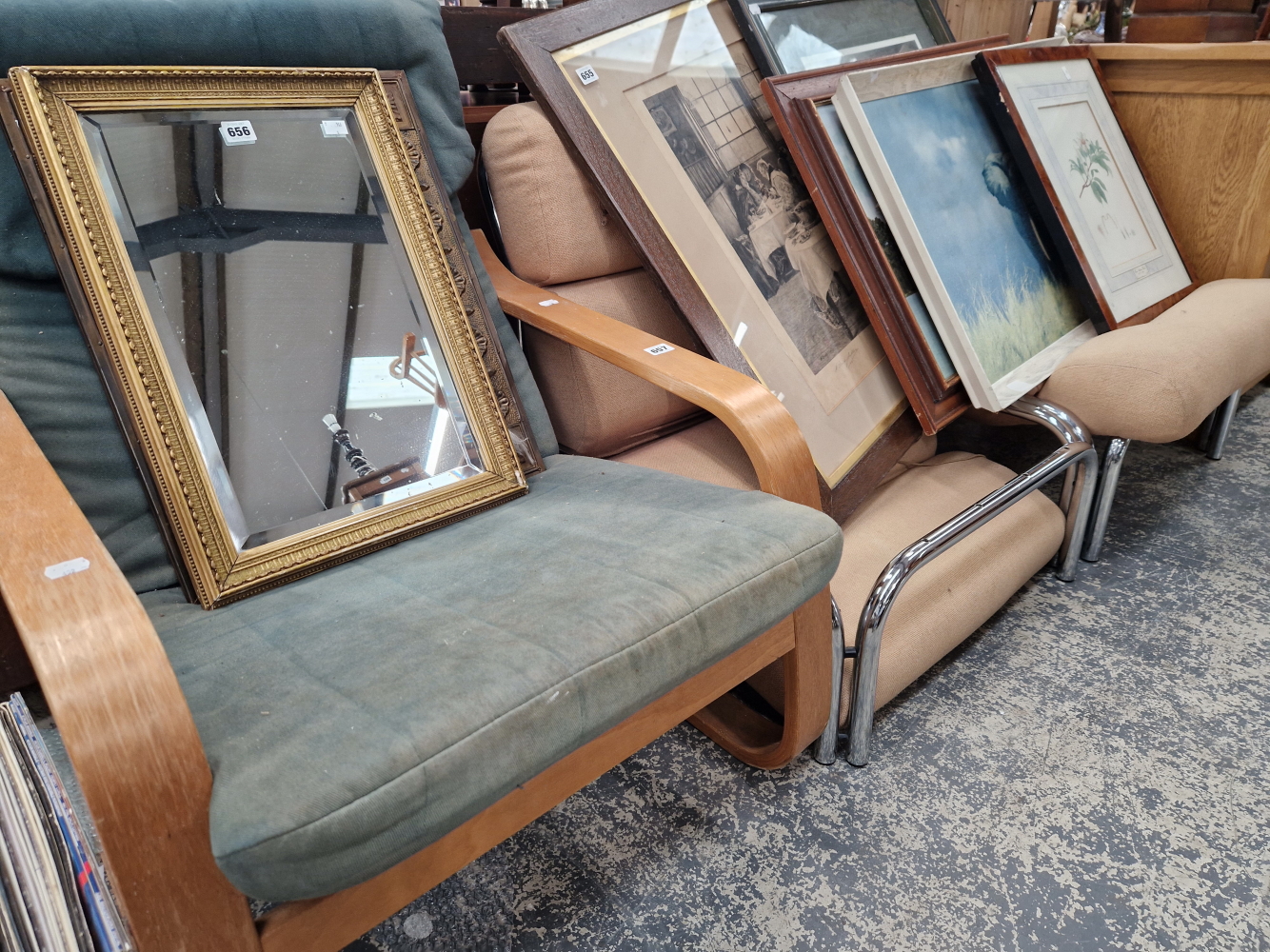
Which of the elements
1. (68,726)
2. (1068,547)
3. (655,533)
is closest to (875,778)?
(655,533)

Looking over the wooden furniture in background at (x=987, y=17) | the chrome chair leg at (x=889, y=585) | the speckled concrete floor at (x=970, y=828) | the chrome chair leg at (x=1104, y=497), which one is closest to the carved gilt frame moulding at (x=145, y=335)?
the speckled concrete floor at (x=970, y=828)

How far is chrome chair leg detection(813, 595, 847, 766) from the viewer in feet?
3.39

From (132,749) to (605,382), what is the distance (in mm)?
829

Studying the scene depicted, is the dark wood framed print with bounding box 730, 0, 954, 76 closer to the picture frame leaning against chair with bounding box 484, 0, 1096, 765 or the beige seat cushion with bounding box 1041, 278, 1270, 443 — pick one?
the picture frame leaning against chair with bounding box 484, 0, 1096, 765

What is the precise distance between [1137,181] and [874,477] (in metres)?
1.06

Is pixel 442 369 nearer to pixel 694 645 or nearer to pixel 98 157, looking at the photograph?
pixel 98 157

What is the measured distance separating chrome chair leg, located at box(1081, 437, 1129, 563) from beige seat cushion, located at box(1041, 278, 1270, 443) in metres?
0.05

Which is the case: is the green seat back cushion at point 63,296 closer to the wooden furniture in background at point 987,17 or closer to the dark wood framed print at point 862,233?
the dark wood framed print at point 862,233

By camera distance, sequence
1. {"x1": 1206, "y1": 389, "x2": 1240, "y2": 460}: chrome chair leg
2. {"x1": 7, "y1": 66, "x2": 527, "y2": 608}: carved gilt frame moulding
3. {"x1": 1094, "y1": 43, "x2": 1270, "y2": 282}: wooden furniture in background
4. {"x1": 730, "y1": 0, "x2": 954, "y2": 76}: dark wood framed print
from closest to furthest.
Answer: {"x1": 7, "y1": 66, "x2": 527, "y2": 608}: carved gilt frame moulding
{"x1": 730, "y1": 0, "x2": 954, "y2": 76}: dark wood framed print
{"x1": 1094, "y1": 43, "x2": 1270, "y2": 282}: wooden furniture in background
{"x1": 1206, "y1": 389, "x2": 1240, "y2": 460}: chrome chair leg

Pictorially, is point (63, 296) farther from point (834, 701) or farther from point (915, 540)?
point (915, 540)

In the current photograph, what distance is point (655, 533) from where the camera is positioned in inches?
33.7

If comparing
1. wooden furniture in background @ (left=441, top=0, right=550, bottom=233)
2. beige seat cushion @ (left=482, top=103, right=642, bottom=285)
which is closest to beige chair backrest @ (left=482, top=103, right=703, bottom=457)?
beige seat cushion @ (left=482, top=103, right=642, bottom=285)

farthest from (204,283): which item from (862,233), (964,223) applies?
(964,223)

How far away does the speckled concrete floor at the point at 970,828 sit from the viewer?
0.93 meters
